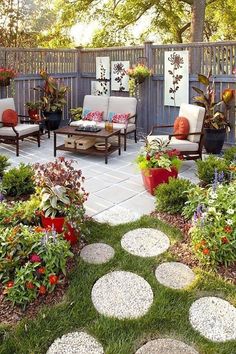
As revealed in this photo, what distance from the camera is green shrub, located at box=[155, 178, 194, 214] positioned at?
399cm

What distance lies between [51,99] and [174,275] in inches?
258

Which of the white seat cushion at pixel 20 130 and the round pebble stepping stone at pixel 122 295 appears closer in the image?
the round pebble stepping stone at pixel 122 295

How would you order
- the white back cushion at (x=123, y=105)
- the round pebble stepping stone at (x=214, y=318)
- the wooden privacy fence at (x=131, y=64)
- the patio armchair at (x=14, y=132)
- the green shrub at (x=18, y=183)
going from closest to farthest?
the round pebble stepping stone at (x=214, y=318) < the green shrub at (x=18, y=183) < the patio armchair at (x=14, y=132) < the wooden privacy fence at (x=131, y=64) < the white back cushion at (x=123, y=105)

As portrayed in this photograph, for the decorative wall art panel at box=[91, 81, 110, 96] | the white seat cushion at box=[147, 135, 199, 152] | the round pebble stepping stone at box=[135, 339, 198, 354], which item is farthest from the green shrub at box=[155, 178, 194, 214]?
the decorative wall art panel at box=[91, 81, 110, 96]

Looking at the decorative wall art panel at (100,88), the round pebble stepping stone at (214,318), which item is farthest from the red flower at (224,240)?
the decorative wall art panel at (100,88)

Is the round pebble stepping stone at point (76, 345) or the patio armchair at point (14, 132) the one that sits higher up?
the patio armchair at point (14, 132)

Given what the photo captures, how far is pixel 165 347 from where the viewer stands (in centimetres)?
222

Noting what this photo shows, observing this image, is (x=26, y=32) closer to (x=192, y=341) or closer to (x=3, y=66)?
(x=3, y=66)

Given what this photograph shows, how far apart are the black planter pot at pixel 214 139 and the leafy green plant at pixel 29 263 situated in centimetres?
446

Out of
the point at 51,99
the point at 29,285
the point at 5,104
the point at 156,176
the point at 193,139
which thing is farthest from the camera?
the point at 51,99

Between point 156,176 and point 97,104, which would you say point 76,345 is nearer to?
point 156,176

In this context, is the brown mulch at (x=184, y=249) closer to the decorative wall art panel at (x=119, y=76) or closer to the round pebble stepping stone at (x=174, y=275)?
the round pebble stepping stone at (x=174, y=275)

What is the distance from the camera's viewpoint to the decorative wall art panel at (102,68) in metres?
8.90

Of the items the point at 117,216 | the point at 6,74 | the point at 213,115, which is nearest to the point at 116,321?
the point at 117,216
